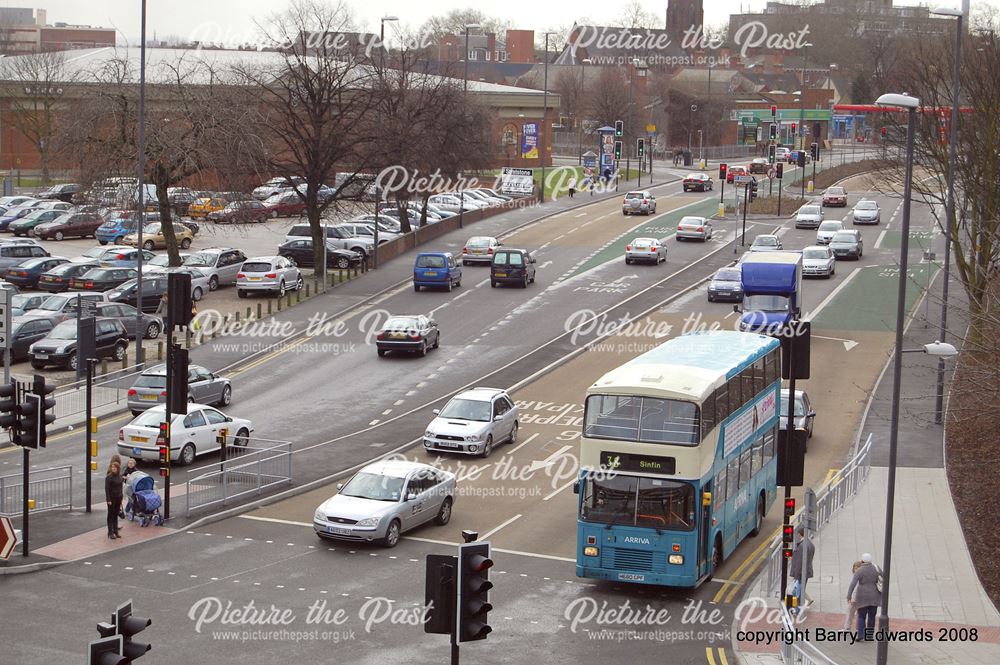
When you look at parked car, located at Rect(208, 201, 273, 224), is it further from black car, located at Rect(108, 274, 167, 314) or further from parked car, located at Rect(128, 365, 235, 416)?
parked car, located at Rect(128, 365, 235, 416)

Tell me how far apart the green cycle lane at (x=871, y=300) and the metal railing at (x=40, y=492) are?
2907 cm

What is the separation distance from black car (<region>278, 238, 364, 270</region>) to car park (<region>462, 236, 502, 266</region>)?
4966 millimetres

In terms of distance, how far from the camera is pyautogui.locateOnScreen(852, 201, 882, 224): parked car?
71.9 metres

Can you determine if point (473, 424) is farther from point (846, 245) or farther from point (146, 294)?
point (846, 245)

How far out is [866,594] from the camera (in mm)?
19047

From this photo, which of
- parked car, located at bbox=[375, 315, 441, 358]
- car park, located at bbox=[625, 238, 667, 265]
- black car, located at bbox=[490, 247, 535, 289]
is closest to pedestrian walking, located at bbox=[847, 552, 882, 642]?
parked car, located at bbox=[375, 315, 441, 358]

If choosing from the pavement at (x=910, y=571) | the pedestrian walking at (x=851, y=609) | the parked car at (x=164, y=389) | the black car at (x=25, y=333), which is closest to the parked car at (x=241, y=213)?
the black car at (x=25, y=333)

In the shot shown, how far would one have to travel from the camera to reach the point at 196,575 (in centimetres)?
2219

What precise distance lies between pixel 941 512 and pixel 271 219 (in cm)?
4892

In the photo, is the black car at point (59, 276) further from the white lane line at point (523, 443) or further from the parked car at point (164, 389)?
the white lane line at point (523, 443)

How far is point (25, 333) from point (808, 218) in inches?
1742

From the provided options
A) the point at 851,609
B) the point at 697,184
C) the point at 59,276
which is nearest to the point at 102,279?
the point at 59,276

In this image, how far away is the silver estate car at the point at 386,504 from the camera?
24047 mm

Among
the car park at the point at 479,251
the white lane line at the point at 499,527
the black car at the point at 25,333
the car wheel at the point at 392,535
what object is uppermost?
the car park at the point at 479,251
